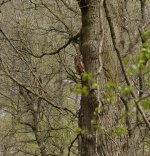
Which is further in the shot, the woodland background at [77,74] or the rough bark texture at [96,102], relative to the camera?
the rough bark texture at [96,102]

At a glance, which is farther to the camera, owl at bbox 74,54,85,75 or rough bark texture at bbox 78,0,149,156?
owl at bbox 74,54,85,75

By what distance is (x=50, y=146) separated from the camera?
13.9 meters

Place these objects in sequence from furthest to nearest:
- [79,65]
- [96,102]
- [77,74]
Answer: [77,74] → [79,65] → [96,102]

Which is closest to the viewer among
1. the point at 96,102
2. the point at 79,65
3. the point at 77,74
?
the point at 96,102

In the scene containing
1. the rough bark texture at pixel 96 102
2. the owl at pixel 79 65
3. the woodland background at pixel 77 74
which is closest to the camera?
the woodland background at pixel 77 74

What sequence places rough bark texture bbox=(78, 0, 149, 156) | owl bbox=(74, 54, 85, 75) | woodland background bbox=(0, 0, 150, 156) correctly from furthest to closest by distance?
owl bbox=(74, 54, 85, 75), rough bark texture bbox=(78, 0, 149, 156), woodland background bbox=(0, 0, 150, 156)

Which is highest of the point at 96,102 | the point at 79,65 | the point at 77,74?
the point at 77,74

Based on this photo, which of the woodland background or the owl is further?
the owl

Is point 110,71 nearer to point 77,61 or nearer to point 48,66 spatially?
point 77,61

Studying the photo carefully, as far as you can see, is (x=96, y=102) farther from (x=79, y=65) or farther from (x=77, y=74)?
(x=77, y=74)

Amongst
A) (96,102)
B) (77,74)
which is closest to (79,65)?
(96,102)

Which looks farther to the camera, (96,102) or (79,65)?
(79,65)

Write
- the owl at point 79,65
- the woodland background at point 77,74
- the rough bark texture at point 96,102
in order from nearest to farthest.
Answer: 1. the woodland background at point 77,74
2. the rough bark texture at point 96,102
3. the owl at point 79,65

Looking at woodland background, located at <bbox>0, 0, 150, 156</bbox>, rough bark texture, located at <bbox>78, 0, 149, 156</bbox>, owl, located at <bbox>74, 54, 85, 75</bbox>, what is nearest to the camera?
woodland background, located at <bbox>0, 0, 150, 156</bbox>
